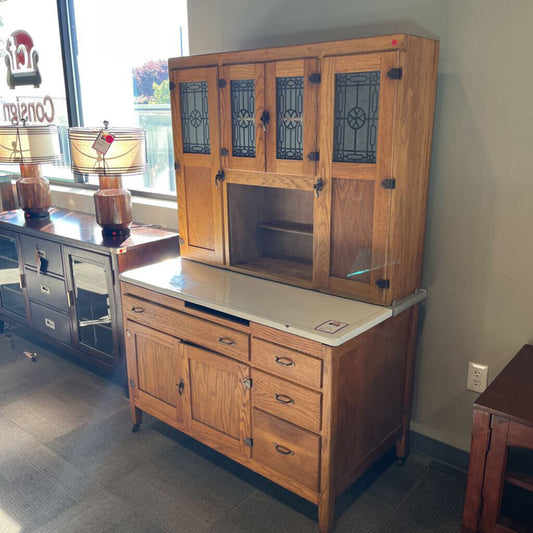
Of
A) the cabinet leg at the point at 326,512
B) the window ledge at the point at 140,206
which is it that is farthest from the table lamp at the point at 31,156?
the cabinet leg at the point at 326,512

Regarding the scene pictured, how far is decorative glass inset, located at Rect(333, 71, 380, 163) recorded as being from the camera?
5.63ft

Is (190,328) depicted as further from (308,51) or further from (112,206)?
(308,51)

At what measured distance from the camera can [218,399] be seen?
6.72ft

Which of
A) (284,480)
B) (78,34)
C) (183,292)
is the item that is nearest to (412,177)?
(183,292)

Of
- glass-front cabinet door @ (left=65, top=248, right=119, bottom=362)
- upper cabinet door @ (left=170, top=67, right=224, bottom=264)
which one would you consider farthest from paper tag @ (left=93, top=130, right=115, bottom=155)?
glass-front cabinet door @ (left=65, top=248, right=119, bottom=362)

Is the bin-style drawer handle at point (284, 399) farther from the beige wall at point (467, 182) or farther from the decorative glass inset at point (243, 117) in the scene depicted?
the decorative glass inset at point (243, 117)

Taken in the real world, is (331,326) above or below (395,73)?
below

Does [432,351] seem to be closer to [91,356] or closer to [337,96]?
[337,96]

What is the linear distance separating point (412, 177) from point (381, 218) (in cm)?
18

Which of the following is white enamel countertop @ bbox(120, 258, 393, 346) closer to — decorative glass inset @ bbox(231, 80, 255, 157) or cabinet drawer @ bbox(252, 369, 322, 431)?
cabinet drawer @ bbox(252, 369, 322, 431)

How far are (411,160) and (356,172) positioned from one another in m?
0.18

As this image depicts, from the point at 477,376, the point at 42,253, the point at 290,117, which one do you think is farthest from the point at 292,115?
the point at 42,253

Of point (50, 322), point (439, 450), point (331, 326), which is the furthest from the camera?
point (50, 322)

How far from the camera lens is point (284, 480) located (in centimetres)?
189
